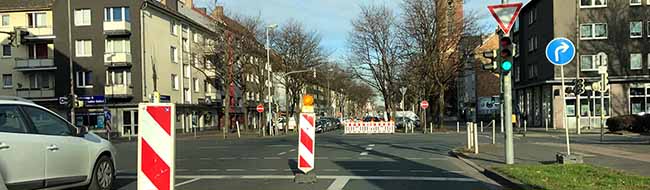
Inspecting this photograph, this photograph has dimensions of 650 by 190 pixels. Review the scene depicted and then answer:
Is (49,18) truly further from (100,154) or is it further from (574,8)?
(100,154)

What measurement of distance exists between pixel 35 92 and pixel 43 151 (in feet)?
160

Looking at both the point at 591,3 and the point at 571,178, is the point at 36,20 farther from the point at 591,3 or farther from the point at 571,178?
the point at 571,178

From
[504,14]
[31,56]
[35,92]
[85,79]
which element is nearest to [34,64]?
[31,56]

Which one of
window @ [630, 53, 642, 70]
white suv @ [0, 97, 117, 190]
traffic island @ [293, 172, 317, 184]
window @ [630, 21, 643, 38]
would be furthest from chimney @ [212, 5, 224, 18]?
white suv @ [0, 97, 117, 190]

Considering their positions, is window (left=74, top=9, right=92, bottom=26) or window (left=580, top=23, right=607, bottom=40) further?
window (left=74, top=9, right=92, bottom=26)

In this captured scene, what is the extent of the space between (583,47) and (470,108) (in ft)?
150

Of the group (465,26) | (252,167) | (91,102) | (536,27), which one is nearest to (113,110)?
(91,102)

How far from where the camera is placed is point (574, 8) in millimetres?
46531

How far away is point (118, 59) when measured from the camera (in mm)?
50750

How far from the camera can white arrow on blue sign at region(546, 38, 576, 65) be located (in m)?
14.2

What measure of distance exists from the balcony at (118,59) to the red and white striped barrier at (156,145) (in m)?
46.3

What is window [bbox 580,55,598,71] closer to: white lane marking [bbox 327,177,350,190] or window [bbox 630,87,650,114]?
window [bbox 630,87,650,114]

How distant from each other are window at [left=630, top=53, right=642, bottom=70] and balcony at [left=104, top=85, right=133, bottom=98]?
38.8 meters

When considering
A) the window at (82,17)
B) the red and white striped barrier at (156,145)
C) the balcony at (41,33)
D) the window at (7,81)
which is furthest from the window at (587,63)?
the window at (7,81)
